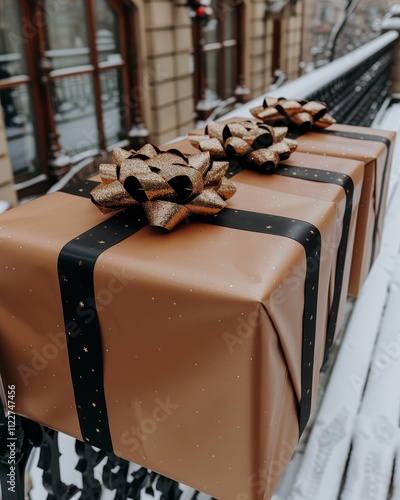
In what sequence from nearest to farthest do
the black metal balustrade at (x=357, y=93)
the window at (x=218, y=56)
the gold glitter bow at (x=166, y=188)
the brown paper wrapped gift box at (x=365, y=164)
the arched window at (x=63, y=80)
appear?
1. the gold glitter bow at (x=166, y=188)
2. the brown paper wrapped gift box at (x=365, y=164)
3. the black metal balustrade at (x=357, y=93)
4. the arched window at (x=63, y=80)
5. the window at (x=218, y=56)

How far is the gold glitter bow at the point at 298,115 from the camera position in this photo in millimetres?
1330

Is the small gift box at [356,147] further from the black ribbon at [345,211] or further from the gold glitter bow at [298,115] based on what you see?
the black ribbon at [345,211]

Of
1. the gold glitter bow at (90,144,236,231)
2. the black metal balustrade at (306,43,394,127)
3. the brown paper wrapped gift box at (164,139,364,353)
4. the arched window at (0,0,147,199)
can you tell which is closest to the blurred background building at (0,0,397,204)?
the arched window at (0,0,147,199)

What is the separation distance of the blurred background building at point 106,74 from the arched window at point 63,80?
1 centimetres

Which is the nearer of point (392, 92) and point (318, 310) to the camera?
point (318, 310)

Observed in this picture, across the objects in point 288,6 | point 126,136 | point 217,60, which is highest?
point 288,6

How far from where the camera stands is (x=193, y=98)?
25.5 ft

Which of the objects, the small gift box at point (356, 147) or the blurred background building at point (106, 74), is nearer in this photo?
the small gift box at point (356, 147)

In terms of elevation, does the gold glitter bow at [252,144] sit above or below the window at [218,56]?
above

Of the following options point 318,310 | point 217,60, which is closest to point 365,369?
point 318,310

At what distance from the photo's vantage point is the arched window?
4711mm

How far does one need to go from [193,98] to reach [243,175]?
7.09 metres

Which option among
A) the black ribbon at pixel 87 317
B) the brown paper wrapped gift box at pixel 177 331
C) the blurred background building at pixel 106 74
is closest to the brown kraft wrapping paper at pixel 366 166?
the brown paper wrapped gift box at pixel 177 331

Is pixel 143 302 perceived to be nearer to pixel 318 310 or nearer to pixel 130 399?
pixel 130 399
